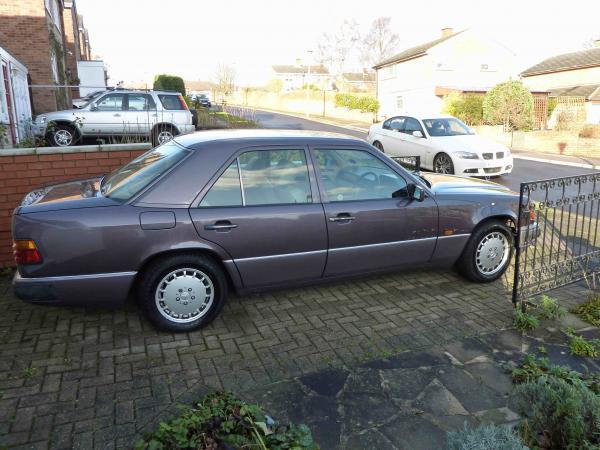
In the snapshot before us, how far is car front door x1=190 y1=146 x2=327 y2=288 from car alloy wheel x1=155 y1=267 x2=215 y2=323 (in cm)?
32

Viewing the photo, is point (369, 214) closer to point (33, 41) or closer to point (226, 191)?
point (226, 191)

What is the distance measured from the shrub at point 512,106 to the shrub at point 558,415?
79.2 ft

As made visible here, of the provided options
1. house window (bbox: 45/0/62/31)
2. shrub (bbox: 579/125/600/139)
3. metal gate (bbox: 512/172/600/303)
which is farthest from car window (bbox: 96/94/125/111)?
shrub (bbox: 579/125/600/139)

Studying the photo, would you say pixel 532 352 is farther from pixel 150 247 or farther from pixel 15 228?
pixel 15 228

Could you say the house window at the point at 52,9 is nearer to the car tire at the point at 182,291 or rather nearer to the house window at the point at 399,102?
the car tire at the point at 182,291

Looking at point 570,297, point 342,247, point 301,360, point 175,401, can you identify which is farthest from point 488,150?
point 175,401

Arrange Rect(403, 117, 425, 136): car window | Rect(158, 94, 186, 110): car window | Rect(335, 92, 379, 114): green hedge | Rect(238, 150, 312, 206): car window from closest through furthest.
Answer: Rect(238, 150, 312, 206): car window, Rect(403, 117, 425, 136): car window, Rect(158, 94, 186, 110): car window, Rect(335, 92, 379, 114): green hedge

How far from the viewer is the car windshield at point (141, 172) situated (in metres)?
3.96

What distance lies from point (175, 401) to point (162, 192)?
1617mm

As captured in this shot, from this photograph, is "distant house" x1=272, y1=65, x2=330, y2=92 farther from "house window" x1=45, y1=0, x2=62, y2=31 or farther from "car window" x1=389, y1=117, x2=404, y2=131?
"car window" x1=389, y1=117, x2=404, y2=131

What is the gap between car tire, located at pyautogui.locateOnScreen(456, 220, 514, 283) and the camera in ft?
16.5

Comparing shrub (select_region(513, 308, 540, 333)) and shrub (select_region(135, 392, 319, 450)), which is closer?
shrub (select_region(135, 392, 319, 450))

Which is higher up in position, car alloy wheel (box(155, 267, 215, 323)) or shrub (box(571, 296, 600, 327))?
car alloy wheel (box(155, 267, 215, 323))

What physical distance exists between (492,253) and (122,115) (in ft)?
37.1
